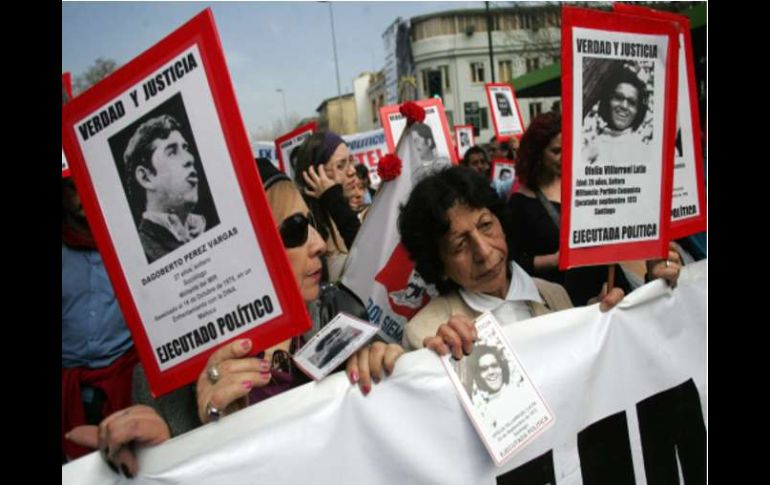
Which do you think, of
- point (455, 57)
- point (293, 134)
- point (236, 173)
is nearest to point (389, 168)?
point (236, 173)

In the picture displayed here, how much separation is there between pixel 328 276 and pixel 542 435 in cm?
130

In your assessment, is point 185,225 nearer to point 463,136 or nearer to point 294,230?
point 294,230

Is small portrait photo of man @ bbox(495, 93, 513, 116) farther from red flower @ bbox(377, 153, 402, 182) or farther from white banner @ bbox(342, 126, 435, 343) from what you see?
red flower @ bbox(377, 153, 402, 182)

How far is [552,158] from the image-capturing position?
2.98m

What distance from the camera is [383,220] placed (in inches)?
95.3

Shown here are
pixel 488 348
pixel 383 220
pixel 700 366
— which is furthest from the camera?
pixel 383 220

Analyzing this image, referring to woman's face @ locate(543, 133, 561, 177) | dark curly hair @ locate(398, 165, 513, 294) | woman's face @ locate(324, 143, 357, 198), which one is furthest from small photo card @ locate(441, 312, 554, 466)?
woman's face @ locate(324, 143, 357, 198)

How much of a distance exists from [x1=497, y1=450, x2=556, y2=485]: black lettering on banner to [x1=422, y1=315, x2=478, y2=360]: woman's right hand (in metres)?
0.31

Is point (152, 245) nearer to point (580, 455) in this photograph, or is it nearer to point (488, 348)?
point (488, 348)

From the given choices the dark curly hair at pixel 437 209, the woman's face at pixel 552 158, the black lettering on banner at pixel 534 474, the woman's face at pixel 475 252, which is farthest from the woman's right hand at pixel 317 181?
the black lettering on banner at pixel 534 474

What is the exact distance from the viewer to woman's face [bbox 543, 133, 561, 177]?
295cm

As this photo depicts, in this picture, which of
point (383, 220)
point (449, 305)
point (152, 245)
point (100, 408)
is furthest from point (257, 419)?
point (100, 408)
